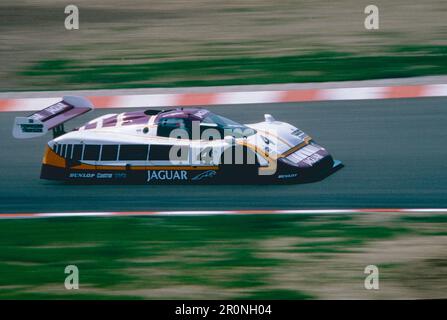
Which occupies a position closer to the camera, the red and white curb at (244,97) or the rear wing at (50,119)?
the rear wing at (50,119)

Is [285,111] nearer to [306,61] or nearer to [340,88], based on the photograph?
[340,88]

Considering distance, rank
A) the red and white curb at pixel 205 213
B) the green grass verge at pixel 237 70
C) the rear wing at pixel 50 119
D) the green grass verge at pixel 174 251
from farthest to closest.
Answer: the green grass verge at pixel 237 70, the rear wing at pixel 50 119, the red and white curb at pixel 205 213, the green grass verge at pixel 174 251

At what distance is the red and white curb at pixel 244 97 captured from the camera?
1242 centimetres

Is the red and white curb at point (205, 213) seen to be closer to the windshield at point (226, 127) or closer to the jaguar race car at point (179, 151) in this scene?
the jaguar race car at point (179, 151)

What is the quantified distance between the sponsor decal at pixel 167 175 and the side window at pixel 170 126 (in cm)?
39

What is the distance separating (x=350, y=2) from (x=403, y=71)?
3783 millimetres

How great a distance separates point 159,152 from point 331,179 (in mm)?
1824

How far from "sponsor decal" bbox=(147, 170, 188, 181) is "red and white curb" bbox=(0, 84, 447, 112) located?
2562mm

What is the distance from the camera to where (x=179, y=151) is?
9945mm

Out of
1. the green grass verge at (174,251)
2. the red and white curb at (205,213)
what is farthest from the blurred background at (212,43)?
the green grass verge at (174,251)

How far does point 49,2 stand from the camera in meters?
17.7

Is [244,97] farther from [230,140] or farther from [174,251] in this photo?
[174,251]

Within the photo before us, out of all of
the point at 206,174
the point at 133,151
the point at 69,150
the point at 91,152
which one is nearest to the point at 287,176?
the point at 206,174
